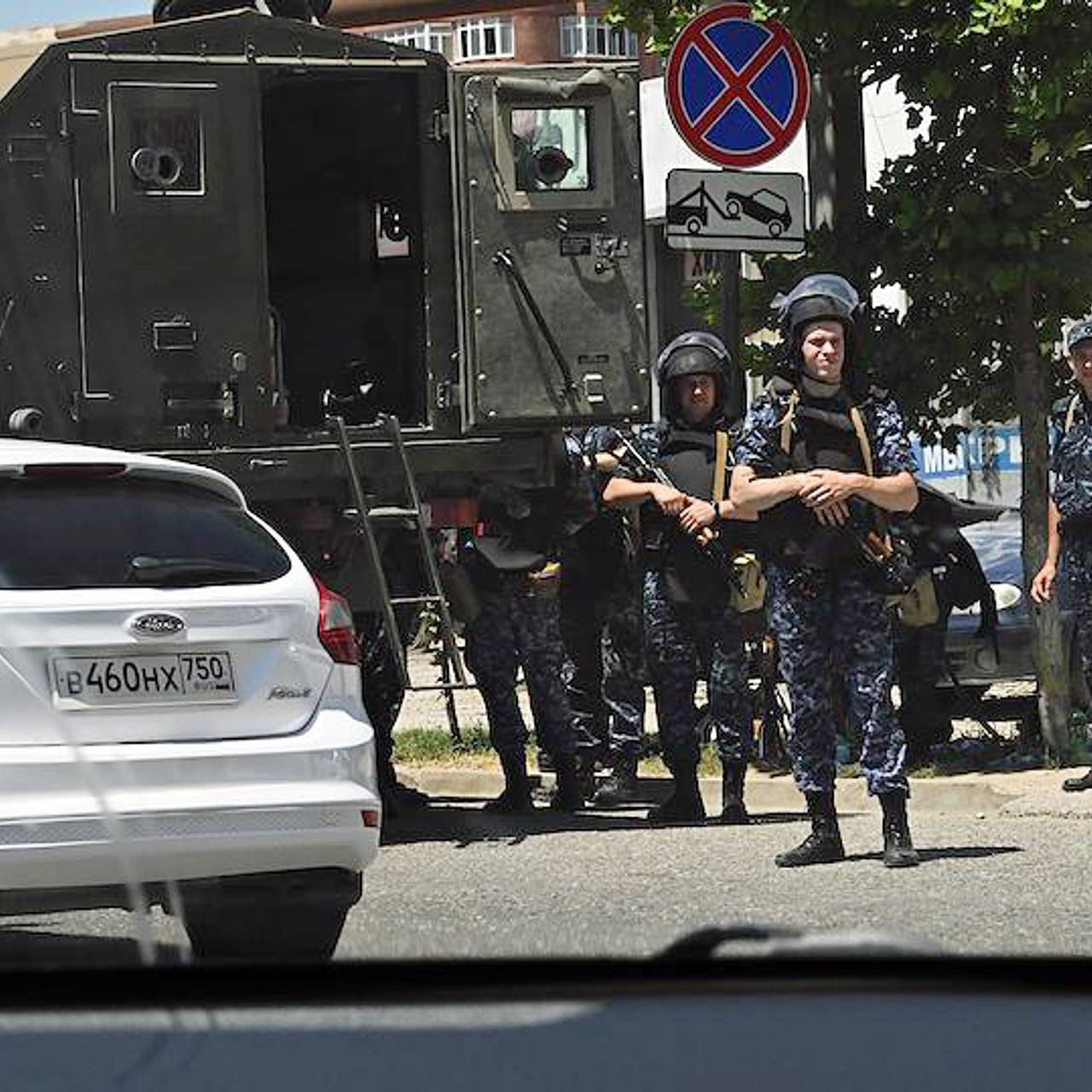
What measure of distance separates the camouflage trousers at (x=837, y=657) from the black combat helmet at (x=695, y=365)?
1.84 metres

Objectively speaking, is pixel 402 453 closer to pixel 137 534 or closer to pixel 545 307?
pixel 545 307

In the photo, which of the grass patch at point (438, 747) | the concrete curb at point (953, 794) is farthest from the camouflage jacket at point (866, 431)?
the grass patch at point (438, 747)

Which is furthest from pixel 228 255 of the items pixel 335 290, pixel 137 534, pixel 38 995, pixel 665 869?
pixel 38 995

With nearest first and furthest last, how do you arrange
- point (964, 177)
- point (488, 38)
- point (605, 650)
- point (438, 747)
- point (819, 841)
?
1. point (819, 841)
2. point (964, 177)
3. point (605, 650)
4. point (438, 747)
5. point (488, 38)

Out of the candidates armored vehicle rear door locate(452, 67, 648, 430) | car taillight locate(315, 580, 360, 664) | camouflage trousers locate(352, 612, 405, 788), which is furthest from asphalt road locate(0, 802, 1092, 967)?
armored vehicle rear door locate(452, 67, 648, 430)

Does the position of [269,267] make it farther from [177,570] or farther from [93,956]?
[93,956]

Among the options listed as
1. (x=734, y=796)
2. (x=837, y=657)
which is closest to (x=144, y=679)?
(x=837, y=657)

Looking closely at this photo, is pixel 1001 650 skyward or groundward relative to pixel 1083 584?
groundward

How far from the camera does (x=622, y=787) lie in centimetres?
1238

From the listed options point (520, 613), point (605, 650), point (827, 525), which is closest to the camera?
point (827, 525)

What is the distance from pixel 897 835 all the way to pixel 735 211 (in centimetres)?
324

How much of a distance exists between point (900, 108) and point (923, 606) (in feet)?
7.95

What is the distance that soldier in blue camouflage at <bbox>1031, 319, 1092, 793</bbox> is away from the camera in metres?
11.4

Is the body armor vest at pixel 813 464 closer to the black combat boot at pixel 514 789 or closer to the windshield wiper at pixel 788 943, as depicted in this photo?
the black combat boot at pixel 514 789
